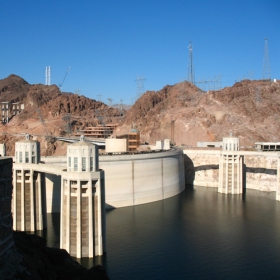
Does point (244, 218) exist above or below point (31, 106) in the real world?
below

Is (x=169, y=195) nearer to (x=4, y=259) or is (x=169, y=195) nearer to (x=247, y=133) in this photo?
(x=247, y=133)

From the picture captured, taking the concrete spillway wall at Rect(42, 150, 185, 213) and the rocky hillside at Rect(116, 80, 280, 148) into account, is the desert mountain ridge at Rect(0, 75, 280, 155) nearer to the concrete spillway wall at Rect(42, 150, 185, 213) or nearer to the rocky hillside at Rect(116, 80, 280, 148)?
the rocky hillside at Rect(116, 80, 280, 148)

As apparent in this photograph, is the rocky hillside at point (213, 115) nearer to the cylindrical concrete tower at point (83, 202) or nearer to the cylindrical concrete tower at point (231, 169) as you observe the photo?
the cylindrical concrete tower at point (231, 169)

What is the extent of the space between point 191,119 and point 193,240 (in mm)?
53979

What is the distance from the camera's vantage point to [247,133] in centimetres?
8200

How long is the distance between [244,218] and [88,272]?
31876 mm

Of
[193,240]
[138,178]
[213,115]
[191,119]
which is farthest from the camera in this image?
[213,115]

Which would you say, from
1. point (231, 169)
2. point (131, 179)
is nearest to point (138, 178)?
point (131, 179)

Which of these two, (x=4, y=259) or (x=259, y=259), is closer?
(x=4, y=259)

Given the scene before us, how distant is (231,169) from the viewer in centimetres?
6291

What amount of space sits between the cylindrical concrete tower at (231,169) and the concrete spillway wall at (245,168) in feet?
4.86

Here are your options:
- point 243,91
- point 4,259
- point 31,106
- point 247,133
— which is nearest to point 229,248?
point 4,259

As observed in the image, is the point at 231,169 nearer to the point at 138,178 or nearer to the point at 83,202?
the point at 138,178

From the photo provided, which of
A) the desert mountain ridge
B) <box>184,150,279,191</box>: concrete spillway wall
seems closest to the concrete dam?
<box>184,150,279,191</box>: concrete spillway wall
